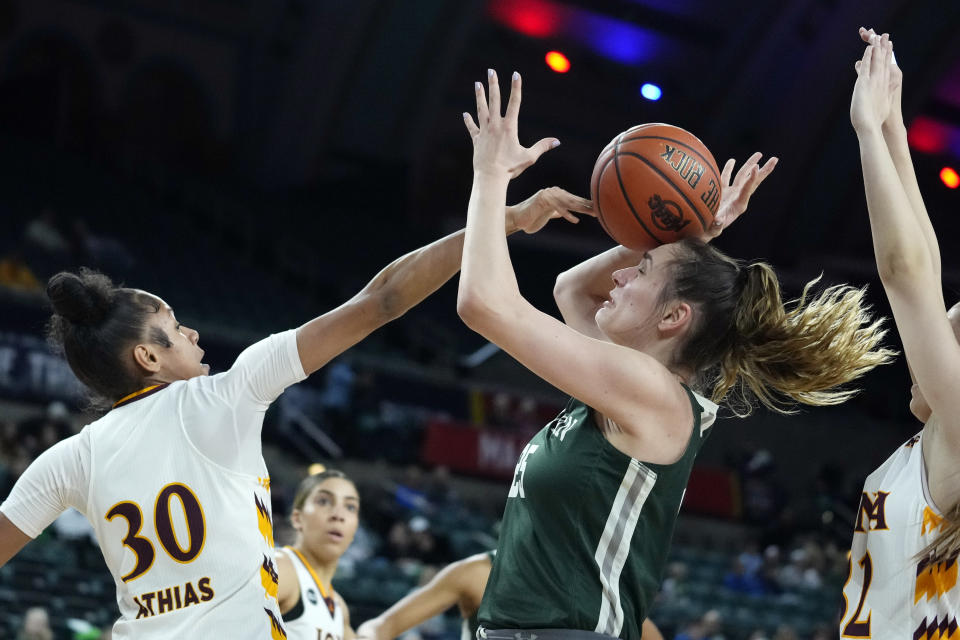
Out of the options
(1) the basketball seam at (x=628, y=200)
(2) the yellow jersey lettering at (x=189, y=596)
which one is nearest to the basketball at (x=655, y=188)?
(1) the basketball seam at (x=628, y=200)

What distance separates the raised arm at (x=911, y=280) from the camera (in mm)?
2451

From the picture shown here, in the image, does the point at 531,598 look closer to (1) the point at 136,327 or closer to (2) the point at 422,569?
(1) the point at 136,327

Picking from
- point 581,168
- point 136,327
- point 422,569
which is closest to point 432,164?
point 581,168

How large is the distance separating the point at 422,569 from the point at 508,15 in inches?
524

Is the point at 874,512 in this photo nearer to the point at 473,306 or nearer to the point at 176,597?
the point at 473,306

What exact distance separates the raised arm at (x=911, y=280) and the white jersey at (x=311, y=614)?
2865mm

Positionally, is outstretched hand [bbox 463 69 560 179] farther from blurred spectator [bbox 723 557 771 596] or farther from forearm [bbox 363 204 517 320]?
blurred spectator [bbox 723 557 771 596]

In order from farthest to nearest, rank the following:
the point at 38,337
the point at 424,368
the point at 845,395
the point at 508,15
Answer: the point at 508,15 < the point at 424,368 < the point at 38,337 < the point at 845,395

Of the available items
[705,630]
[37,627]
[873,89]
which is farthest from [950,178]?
[705,630]

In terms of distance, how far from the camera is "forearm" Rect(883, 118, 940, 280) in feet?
8.68

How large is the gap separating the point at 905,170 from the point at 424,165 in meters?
20.4

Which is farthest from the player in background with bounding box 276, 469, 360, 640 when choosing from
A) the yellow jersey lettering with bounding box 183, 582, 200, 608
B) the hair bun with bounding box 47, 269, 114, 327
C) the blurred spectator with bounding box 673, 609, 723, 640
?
the blurred spectator with bounding box 673, 609, 723, 640

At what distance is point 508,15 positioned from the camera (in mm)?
21812

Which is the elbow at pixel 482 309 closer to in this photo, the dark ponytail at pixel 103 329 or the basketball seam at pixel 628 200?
the basketball seam at pixel 628 200
